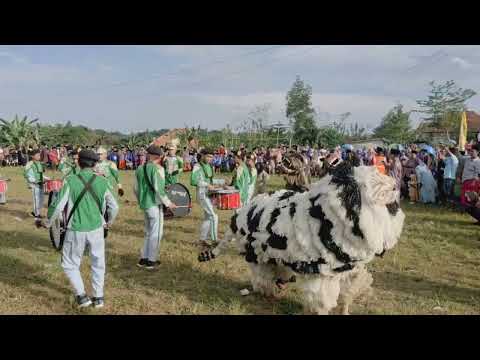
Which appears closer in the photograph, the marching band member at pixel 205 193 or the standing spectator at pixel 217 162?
the marching band member at pixel 205 193

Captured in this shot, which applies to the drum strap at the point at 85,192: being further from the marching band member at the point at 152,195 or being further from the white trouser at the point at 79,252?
the marching band member at the point at 152,195

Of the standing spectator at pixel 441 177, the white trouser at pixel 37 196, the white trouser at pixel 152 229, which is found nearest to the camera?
the white trouser at pixel 152 229

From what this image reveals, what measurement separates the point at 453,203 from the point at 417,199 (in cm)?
155

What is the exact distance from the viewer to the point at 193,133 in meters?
46.2

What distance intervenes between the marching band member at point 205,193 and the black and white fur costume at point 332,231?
3.38 meters

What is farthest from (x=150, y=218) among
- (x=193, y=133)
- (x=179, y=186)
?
(x=193, y=133)

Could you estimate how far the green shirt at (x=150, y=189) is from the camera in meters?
7.63

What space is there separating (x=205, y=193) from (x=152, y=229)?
1.91 metres

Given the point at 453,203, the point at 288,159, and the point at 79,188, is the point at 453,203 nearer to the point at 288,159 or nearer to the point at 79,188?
the point at 288,159

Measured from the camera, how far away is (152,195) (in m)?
7.74

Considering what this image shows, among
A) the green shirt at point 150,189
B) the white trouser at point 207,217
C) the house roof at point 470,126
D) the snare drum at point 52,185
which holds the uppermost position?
the house roof at point 470,126

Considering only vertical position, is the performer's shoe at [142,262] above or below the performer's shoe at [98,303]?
above

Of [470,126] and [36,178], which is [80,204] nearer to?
[36,178]

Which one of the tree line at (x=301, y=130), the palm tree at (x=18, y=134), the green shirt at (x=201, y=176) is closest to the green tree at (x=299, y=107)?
the tree line at (x=301, y=130)
